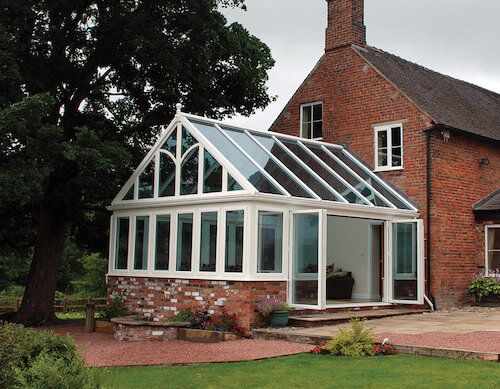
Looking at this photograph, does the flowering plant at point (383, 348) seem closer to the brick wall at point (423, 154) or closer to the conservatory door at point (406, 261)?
the conservatory door at point (406, 261)

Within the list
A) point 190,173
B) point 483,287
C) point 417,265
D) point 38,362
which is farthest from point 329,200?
point 38,362

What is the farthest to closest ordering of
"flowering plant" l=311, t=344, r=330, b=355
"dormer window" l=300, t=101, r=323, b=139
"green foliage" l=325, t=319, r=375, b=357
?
"dormer window" l=300, t=101, r=323, b=139 < "flowering plant" l=311, t=344, r=330, b=355 < "green foliage" l=325, t=319, r=375, b=357

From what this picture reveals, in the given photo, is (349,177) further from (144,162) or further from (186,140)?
(144,162)

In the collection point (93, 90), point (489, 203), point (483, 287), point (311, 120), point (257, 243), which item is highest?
point (93, 90)

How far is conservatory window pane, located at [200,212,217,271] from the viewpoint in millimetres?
11898

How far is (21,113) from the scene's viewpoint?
11664 millimetres

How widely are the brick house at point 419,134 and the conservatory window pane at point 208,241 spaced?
5587 mm

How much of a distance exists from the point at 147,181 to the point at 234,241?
3.03m

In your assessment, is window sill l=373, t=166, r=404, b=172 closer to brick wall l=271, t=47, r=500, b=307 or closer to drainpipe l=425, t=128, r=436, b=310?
brick wall l=271, t=47, r=500, b=307

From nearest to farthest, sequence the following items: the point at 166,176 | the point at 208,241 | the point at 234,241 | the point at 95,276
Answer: the point at 234,241
the point at 208,241
the point at 166,176
the point at 95,276

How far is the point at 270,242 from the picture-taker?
11.7 metres

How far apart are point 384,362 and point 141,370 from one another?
3.21 metres

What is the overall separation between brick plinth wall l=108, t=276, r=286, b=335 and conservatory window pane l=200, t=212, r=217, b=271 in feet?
1.16

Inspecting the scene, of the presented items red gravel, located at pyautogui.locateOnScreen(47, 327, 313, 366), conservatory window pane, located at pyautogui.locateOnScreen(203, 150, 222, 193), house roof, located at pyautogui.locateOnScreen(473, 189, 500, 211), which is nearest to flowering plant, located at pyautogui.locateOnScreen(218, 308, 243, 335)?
red gravel, located at pyautogui.locateOnScreen(47, 327, 313, 366)
